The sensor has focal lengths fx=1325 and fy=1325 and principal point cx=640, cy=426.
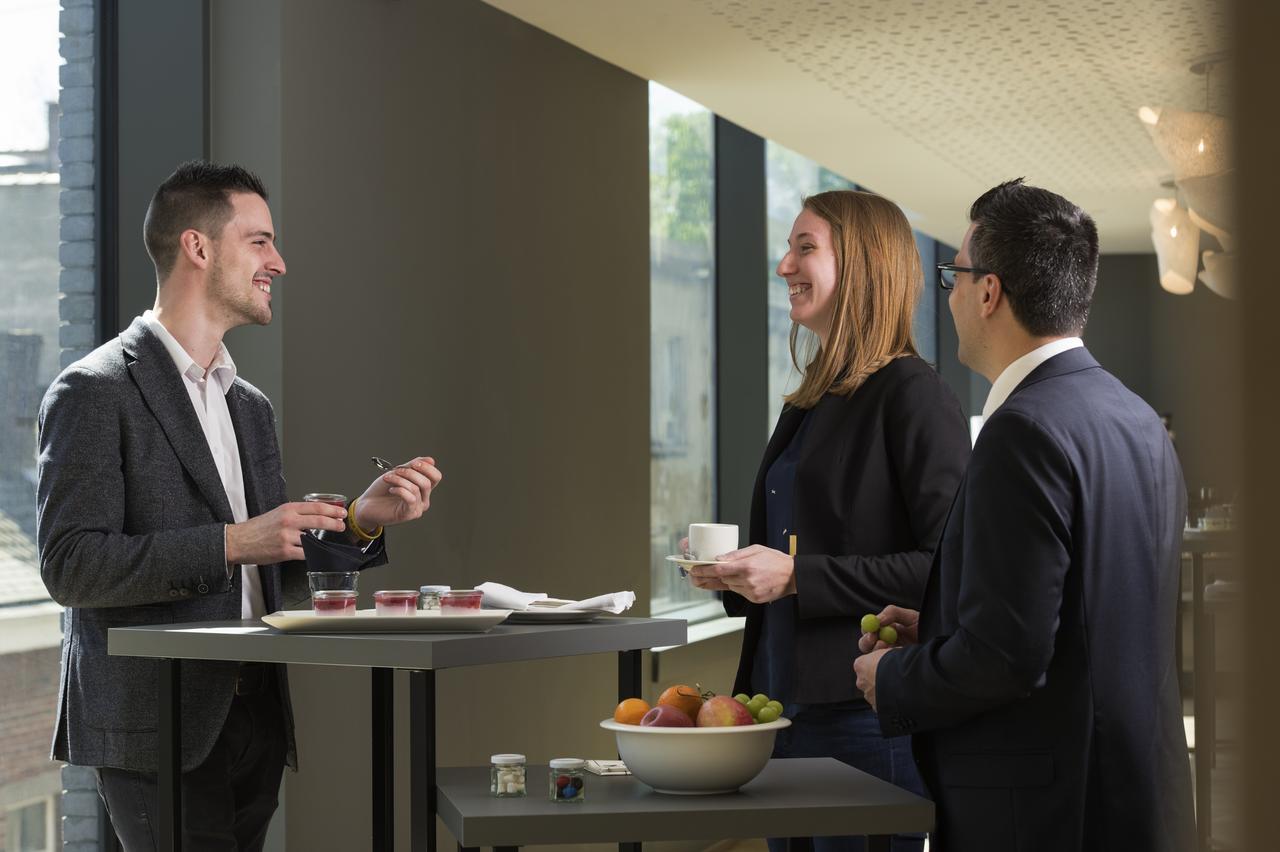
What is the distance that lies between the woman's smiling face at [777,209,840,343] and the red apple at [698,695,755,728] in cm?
98

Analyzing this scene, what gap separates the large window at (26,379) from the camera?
9.33 ft

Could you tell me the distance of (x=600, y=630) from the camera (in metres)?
1.85

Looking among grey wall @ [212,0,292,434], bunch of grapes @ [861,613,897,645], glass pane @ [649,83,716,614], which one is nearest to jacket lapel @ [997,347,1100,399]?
bunch of grapes @ [861,613,897,645]

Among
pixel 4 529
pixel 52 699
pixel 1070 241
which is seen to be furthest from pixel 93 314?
pixel 1070 241

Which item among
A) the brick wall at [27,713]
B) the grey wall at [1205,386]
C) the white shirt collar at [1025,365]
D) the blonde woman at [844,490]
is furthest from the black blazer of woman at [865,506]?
the grey wall at [1205,386]

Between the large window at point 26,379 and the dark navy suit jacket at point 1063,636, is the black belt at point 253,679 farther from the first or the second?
the dark navy suit jacket at point 1063,636

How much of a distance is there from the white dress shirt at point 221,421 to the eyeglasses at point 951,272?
1247 mm

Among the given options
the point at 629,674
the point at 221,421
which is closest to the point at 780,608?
the point at 629,674

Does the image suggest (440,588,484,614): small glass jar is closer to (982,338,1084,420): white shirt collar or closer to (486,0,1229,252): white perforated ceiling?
(982,338,1084,420): white shirt collar

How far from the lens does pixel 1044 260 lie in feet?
5.67

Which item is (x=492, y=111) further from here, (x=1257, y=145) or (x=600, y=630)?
(x=1257, y=145)

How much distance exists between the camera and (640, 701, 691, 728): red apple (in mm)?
1580

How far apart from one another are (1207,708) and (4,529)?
2.97 metres

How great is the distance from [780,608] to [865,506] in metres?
0.23
